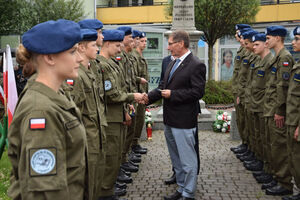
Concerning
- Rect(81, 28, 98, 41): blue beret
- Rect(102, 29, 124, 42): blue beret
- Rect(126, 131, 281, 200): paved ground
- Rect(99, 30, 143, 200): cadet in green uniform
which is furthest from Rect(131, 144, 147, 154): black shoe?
Rect(81, 28, 98, 41): blue beret

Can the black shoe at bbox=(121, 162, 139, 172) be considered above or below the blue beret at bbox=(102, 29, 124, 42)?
below

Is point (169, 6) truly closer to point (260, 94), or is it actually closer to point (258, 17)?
point (258, 17)

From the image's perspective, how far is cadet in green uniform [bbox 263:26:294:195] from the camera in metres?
5.41

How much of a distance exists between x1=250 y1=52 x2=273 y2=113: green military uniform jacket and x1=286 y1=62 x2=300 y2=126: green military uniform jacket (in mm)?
1377

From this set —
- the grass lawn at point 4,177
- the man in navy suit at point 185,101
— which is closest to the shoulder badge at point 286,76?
the man in navy suit at point 185,101

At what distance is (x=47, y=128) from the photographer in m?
2.06

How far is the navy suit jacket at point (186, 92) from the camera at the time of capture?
494 cm

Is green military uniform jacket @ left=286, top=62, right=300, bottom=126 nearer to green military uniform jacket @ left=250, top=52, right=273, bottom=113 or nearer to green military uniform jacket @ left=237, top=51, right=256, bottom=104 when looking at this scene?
green military uniform jacket @ left=250, top=52, right=273, bottom=113

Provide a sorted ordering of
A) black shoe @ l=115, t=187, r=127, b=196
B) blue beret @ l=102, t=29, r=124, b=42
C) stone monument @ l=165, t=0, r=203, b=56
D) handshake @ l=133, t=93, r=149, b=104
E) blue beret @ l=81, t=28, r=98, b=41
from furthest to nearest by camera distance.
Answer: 1. stone monument @ l=165, t=0, r=203, b=56
2. black shoe @ l=115, t=187, r=127, b=196
3. handshake @ l=133, t=93, r=149, b=104
4. blue beret @ l=102, t=29, r=124, b=42
5. blue beret @ l=81, t=28, r=98, b=41

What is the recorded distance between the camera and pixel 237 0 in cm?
1622

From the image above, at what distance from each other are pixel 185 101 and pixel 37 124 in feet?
10.2

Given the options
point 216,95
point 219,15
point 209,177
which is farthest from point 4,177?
point 219,15

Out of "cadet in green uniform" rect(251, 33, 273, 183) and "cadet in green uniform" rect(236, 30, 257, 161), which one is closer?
"cadet in green uniform" rect(251, 33, 273, 183)

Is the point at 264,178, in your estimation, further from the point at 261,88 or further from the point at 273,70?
the point at 273,70
